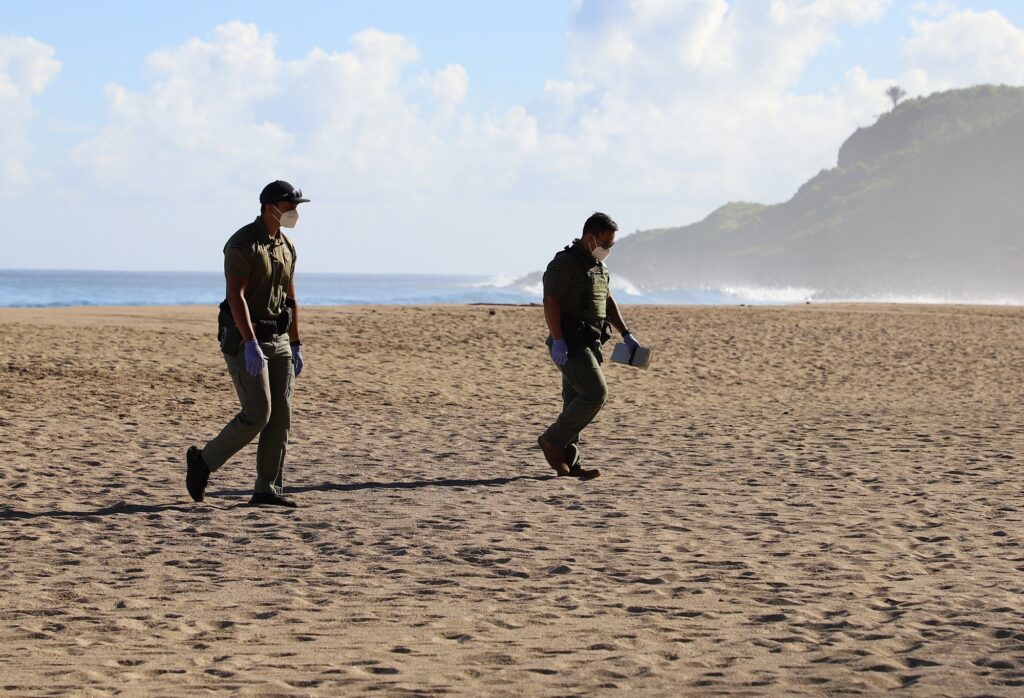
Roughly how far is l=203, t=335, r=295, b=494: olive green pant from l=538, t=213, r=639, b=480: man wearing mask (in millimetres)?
1849

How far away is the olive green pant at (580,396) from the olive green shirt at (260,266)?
2.09 m

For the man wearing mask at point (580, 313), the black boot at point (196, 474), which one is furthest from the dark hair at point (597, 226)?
the black boot at point (196, 474)

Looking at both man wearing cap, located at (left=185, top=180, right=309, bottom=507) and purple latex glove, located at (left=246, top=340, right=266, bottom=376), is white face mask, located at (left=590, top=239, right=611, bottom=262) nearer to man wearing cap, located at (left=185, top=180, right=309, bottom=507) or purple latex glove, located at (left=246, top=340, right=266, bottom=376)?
man wearing cap, located at (left=185, top=180, right=309, bottom=507)

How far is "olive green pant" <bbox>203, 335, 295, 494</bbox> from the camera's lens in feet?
23.8

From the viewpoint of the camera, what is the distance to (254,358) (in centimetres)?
705

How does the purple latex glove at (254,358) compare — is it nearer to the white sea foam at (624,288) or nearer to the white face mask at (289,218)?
the white face mask at (289,218)

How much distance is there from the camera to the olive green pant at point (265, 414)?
725 cm

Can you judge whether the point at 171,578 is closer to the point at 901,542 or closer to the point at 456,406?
the point at 901,542

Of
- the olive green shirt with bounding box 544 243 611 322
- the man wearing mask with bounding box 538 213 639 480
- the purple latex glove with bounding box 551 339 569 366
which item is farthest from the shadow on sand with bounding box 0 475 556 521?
the olive green shirt with bounding box 544 243 611 322

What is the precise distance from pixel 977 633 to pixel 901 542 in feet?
6.04

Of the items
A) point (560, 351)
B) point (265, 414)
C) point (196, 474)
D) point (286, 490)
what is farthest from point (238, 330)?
point (560, 351)

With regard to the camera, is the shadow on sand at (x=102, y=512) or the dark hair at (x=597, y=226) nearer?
the shadow on sand at (x=102, y=512)

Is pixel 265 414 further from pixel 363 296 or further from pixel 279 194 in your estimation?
pixel 363 296

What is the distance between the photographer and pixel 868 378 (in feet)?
54.5
